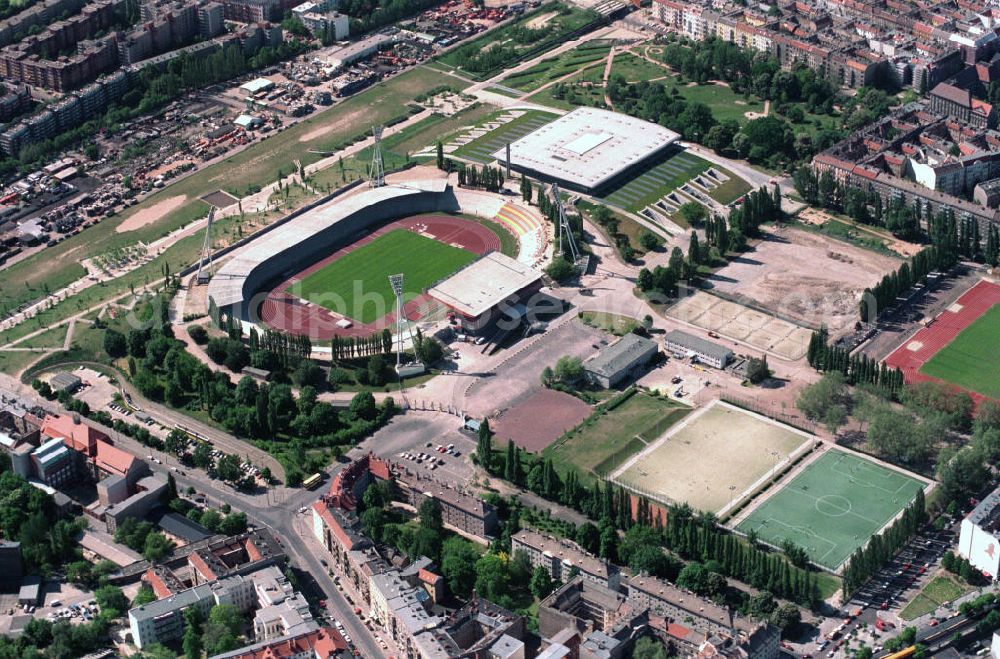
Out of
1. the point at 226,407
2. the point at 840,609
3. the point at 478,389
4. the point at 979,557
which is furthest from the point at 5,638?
the point at 979,557

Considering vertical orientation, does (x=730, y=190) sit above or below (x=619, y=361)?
above

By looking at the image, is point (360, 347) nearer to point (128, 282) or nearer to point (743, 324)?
point (128, 282)

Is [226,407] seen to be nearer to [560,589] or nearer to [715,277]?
[560,589]

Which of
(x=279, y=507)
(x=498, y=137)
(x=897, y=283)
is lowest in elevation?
(x=279, y=507)

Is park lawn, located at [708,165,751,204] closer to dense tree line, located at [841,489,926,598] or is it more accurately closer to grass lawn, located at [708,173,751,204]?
grass lawn, located at [708,173,751,204]

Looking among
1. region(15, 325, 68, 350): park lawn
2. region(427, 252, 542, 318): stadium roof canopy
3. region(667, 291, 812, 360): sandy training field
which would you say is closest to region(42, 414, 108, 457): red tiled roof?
region(15, 325, 68, 350): park lawn

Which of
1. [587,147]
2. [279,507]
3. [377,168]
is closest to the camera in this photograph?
[279,507]

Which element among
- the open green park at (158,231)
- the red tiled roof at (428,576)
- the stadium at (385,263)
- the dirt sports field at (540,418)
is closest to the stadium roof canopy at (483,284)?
the stadium at (385,263)

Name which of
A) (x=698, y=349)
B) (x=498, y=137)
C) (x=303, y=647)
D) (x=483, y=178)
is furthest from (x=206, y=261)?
(x=303, y=647)
